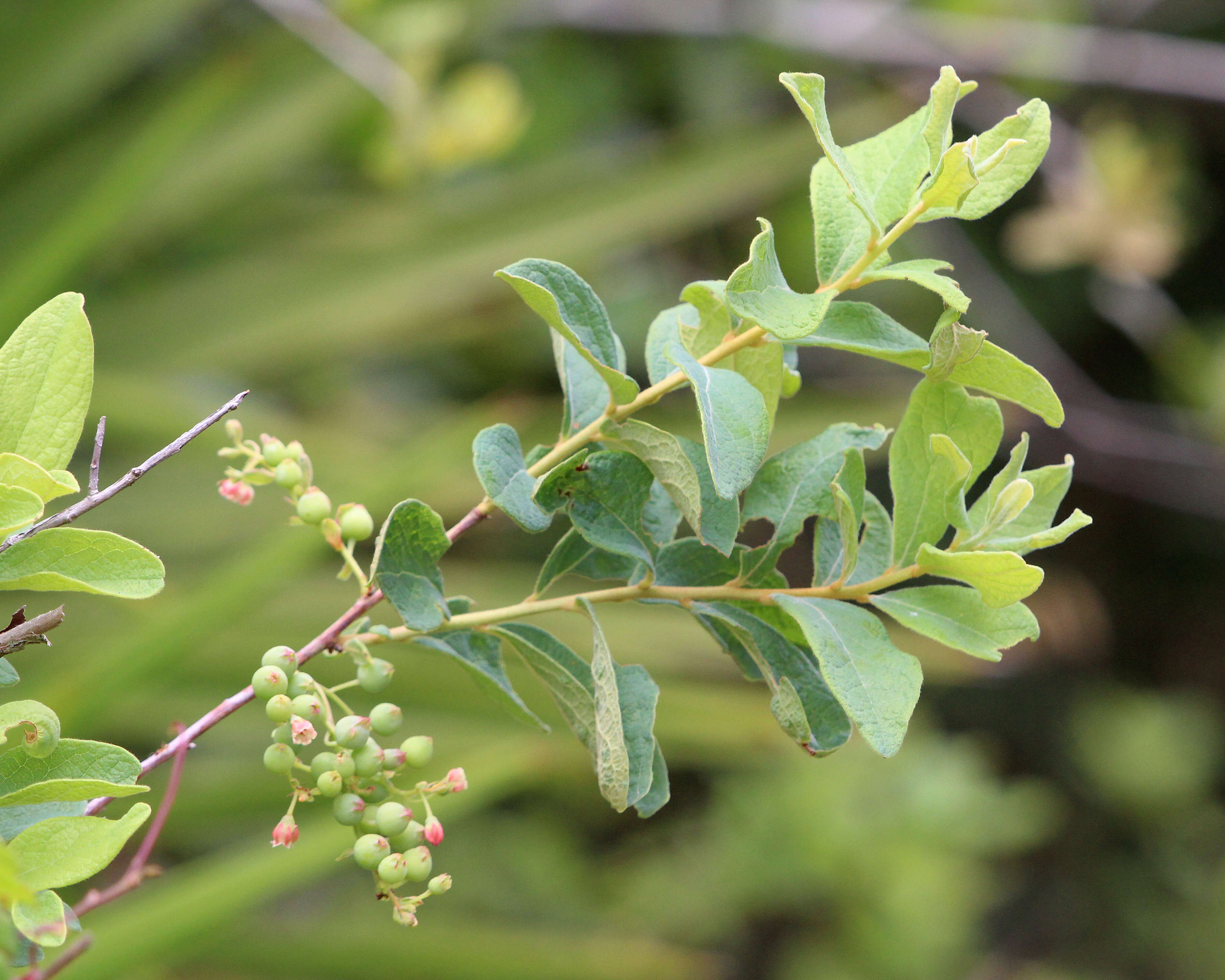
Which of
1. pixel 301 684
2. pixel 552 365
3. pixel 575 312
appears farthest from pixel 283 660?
pixel 552 365

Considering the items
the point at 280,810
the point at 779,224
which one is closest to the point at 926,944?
the point at 280,810

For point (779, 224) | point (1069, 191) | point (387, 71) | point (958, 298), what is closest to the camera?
point (958, 298)

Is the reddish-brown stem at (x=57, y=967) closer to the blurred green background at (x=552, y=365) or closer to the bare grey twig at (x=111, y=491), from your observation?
the bare grey twig at (x=111, y=491)

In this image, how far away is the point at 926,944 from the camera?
1.29 metres

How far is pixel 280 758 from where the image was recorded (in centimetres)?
25

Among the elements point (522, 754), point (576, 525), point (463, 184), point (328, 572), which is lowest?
point (328, 572)

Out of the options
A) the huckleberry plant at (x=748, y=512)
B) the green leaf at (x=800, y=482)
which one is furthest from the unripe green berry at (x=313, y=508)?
the green leaf at (x=800, y=482)

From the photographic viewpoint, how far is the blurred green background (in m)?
1.15

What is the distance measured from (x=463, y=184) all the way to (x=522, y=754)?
3.35 feet

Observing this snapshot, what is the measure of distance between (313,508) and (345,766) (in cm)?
6

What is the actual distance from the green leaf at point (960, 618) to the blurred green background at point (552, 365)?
61cm

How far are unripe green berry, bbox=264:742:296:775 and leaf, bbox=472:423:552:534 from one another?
74 mm

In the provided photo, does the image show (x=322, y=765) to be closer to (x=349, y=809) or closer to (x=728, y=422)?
(x=349, y=809)

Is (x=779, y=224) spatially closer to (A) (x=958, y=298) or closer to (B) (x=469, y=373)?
(B) (x=469, y=373)
